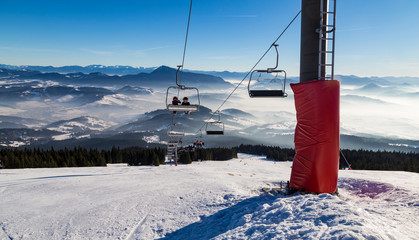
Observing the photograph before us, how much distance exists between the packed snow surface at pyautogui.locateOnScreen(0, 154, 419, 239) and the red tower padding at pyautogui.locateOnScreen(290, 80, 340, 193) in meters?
1.08

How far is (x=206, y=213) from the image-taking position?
31.1 feet

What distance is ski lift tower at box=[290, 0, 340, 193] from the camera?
9742 millimetres

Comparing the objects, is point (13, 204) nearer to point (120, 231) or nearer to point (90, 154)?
point (120, 231)

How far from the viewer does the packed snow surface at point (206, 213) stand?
667cm

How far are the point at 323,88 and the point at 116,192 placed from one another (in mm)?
11260

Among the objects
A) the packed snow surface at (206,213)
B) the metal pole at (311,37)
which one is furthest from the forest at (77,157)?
the metal pole at (311,37)

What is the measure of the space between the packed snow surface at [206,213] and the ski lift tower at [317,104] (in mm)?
1269

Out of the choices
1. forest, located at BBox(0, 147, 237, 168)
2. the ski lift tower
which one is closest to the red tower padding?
the ski lift tower

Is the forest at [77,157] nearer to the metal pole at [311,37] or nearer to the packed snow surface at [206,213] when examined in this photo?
the packed snow surface at [206,213]

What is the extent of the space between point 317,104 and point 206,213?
6344 mm

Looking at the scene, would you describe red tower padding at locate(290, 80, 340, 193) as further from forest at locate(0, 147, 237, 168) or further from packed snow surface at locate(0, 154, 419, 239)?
forest at locate(0, 147, 237, 168)

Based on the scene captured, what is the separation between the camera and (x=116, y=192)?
12.6m

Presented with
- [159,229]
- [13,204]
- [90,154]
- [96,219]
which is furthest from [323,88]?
[90,154]

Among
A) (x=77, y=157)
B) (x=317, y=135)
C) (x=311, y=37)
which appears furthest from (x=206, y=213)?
(x=77, y=157)
